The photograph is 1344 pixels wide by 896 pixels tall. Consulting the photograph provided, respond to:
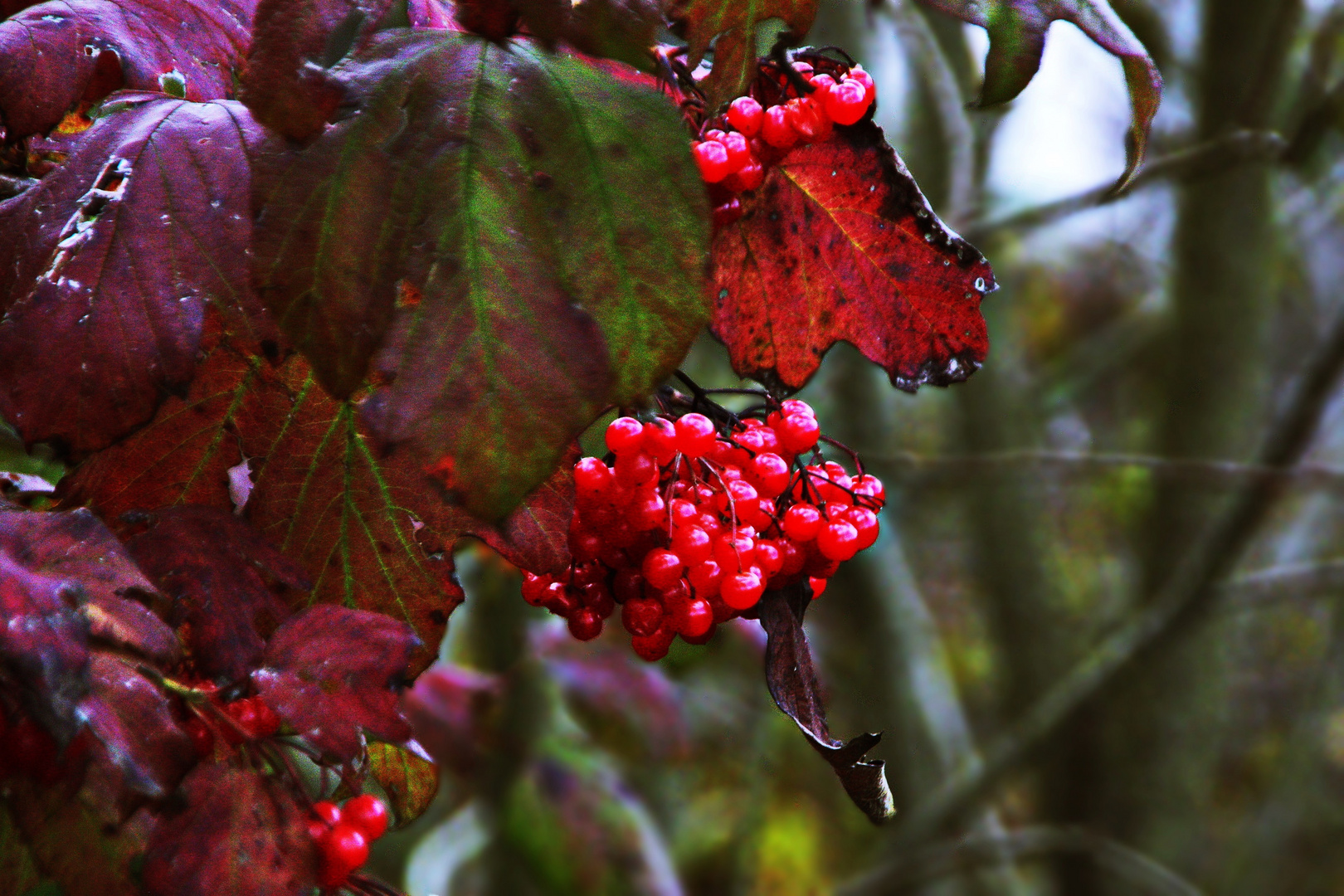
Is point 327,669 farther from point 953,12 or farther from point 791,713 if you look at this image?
point 953,12

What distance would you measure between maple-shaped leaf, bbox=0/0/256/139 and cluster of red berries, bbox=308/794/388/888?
484mm

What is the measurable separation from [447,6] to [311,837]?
1.88 ft

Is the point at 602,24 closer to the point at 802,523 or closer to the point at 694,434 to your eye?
the point at 694,434

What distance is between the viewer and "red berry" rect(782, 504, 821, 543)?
0.79 meters

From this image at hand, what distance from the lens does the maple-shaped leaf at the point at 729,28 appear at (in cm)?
64

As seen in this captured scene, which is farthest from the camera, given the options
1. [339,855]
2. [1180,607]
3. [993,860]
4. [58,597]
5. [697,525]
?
[993,860]

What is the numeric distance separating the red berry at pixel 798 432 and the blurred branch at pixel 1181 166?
46.6 inches

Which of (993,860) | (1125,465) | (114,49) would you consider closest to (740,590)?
(114,49)

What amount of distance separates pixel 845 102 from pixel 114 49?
515 millimetres

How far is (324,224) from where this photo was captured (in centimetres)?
57

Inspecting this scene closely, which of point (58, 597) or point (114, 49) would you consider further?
point (114, 49)

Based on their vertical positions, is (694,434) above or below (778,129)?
below

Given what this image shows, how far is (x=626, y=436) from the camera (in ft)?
2.40

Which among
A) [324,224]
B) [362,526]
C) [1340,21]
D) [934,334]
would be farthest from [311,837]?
Result: [1340,21]
